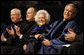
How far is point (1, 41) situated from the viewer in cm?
504

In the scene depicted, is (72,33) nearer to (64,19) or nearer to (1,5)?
(64,19)

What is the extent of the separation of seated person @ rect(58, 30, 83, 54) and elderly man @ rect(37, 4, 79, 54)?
8 centimetres

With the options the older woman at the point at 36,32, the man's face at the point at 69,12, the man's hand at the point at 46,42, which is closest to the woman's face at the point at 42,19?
the older woman at the point at 36,32

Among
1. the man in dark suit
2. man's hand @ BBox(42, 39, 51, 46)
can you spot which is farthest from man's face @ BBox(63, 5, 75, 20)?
the man in dark suit

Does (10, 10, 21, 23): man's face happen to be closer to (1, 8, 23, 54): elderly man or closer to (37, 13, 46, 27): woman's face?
(1, 8, 23, 54): elderly man

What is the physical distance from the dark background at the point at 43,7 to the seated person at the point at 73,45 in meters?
0.25

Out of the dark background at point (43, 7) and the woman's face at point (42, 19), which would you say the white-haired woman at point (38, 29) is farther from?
the dark background at point (43, 7)

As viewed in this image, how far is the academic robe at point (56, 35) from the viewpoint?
458 centimetres

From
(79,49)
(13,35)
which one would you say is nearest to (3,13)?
(13,35)

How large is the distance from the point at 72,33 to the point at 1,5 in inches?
65.4

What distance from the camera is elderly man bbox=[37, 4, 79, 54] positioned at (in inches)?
181

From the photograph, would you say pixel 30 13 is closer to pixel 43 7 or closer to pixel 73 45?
pixel 43 7

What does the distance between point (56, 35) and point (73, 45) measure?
1.59 feet

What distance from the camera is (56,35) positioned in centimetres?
468
